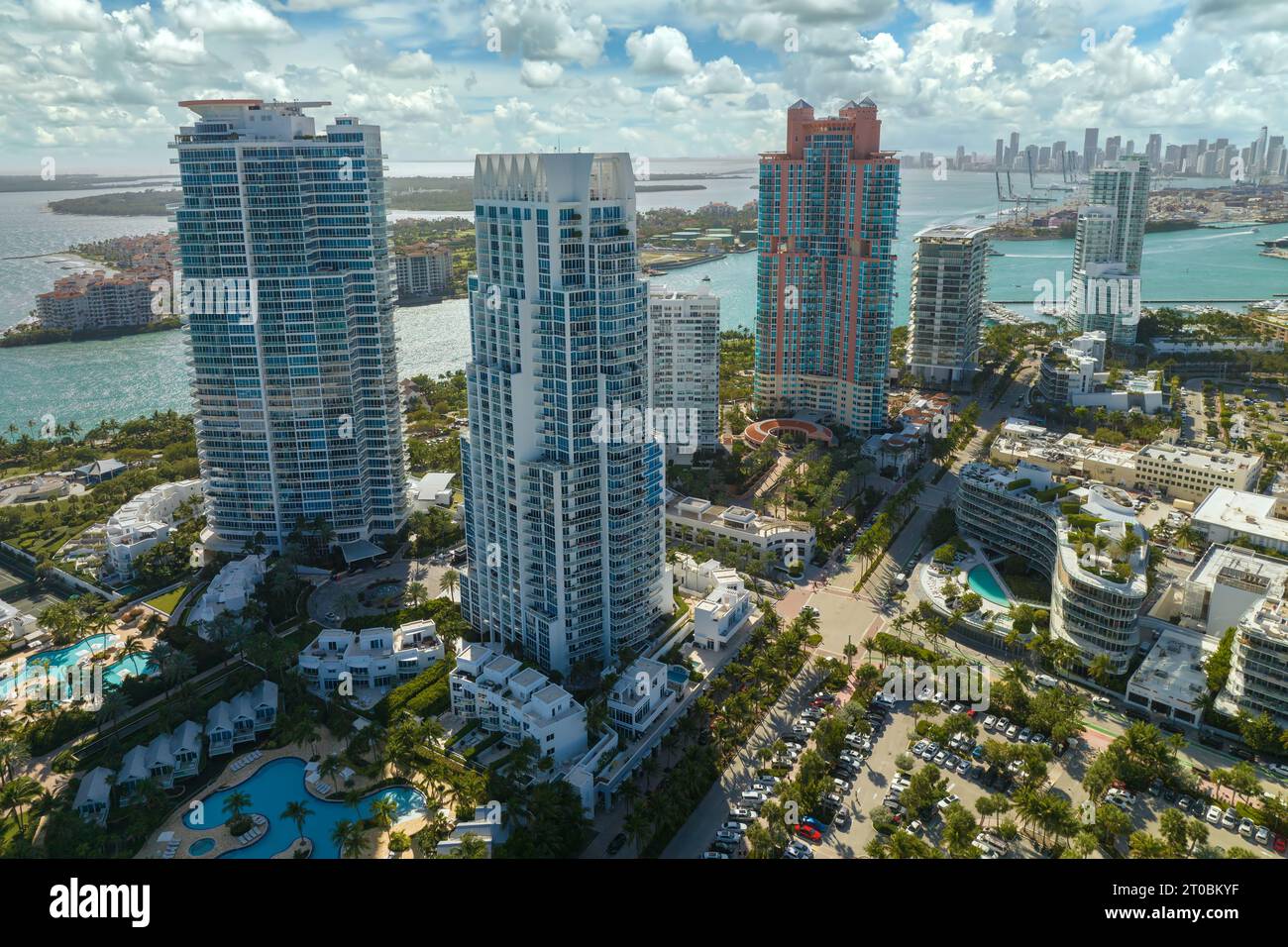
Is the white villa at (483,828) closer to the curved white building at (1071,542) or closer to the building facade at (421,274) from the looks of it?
the curved white building at (1071,542)

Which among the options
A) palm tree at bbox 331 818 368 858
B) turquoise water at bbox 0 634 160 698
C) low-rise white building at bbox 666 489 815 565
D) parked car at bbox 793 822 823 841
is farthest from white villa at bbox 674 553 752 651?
turquoise water at bbox 0 634 160 698

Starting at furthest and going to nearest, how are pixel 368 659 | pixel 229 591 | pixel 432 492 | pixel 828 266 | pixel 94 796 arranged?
pixel 828 266
pixel 432 492
pixel 229 591
pixel 368 659
pixel 94 796

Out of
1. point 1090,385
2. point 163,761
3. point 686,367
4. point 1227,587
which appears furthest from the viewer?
point 1090,385

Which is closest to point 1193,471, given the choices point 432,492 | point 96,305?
point 432,492

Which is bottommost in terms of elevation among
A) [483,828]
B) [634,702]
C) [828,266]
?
[483,828]

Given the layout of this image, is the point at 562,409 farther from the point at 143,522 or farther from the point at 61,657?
the point at 143,522

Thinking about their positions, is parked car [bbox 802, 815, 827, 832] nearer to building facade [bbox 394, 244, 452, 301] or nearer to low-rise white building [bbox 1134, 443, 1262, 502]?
low-rise white building [bbox 1134, 443, 1262, 502]

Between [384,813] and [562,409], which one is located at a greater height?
[562,409]
